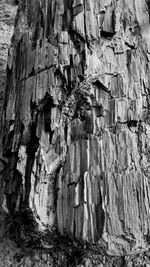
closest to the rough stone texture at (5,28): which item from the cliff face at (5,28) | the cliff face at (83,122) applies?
the cliff face at (5,28)

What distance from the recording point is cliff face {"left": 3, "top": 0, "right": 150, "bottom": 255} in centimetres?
145

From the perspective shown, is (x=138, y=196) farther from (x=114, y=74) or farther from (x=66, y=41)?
(x=66, y=41)

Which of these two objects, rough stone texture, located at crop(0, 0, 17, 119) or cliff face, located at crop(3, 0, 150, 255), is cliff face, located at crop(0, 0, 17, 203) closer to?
rough stone texture, located at crop(0, 0, 17, 119)

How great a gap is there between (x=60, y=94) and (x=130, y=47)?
1.64ft

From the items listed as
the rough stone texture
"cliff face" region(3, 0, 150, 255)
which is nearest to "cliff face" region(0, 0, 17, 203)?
the rough stone texture

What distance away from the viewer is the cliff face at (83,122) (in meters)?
1.45

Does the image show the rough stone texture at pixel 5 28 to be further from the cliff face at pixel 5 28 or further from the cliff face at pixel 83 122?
the cliff face at pixel 83 122

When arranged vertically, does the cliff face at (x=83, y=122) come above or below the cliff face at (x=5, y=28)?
below

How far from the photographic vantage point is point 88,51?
5.70ft

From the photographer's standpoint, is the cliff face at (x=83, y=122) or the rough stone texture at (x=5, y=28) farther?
the rough stone texture at (x=5, y=28)

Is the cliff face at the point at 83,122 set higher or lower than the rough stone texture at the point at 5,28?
lower

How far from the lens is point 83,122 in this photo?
1628 millimetres

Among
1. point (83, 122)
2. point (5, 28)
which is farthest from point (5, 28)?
point (83, 122)

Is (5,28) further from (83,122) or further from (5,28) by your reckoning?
(83,122)
